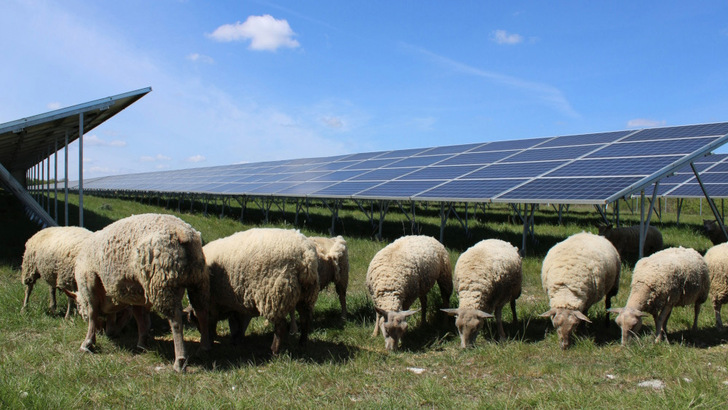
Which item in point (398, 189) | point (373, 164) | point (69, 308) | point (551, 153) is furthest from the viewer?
point (373, 164)

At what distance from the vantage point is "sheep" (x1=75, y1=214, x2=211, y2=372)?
4.78 m

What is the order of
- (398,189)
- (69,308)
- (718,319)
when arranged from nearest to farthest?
(718,319) < (69,308) < (398,189)

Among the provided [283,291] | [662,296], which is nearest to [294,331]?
[283,291]

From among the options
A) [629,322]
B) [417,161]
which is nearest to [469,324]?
[629,322]

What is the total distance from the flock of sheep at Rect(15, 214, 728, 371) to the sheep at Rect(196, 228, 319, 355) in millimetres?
12

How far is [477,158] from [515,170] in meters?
3.51

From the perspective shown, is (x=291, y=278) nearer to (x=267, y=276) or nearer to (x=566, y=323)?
(x=267, y=276)

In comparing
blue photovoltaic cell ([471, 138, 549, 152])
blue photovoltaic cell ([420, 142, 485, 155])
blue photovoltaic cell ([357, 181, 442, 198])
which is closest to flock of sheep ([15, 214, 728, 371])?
blue photovoltaic cell ([357, 181, 442, 198])

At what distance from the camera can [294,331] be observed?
6.27m

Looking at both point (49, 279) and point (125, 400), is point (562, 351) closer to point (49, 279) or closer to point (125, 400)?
point (125, 400)

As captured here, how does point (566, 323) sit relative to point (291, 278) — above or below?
below

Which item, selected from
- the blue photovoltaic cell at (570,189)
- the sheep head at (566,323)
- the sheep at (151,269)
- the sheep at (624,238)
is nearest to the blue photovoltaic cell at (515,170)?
the blue photovoltaic cell at (570,189)

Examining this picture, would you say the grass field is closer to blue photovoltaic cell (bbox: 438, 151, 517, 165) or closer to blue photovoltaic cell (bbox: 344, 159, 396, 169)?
blue photovoltaic cell (bbox: 438, 151, 517, 165)

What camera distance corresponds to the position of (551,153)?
13.9 m
